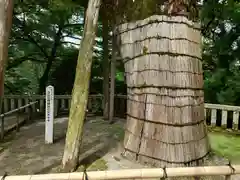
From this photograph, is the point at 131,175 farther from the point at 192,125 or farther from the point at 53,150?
the point at 53,150

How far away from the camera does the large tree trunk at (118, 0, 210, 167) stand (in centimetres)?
353

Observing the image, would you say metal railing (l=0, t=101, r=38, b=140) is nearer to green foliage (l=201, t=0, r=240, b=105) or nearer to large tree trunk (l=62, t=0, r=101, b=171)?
large tree trunk (l=62, t=0, r=101, b=171)

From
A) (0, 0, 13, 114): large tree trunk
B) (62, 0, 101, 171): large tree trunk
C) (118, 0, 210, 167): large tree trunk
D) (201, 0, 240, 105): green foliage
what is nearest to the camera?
(0, 0, 13, 114): large tree trunk

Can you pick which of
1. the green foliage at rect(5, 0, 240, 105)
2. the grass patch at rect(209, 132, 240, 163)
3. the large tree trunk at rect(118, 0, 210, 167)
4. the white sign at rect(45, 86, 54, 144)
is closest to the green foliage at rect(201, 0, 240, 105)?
the green foliage at rect(5, 0, 240, 105)

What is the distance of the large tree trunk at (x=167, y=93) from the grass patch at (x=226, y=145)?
69 centimetres

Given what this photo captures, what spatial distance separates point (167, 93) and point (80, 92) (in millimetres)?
1271

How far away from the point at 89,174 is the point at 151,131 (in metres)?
1.96

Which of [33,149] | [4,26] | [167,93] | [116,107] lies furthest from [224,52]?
[4,26]

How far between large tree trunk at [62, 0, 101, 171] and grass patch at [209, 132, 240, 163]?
100.0 inches

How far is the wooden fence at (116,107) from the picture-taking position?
6.37m

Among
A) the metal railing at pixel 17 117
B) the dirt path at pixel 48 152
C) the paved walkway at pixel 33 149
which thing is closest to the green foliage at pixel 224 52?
the dirt path at pixel 48 152

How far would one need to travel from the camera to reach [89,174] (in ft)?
5.91

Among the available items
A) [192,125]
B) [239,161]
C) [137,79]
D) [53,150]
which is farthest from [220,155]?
[53,150]

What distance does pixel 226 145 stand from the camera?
16.3ft
